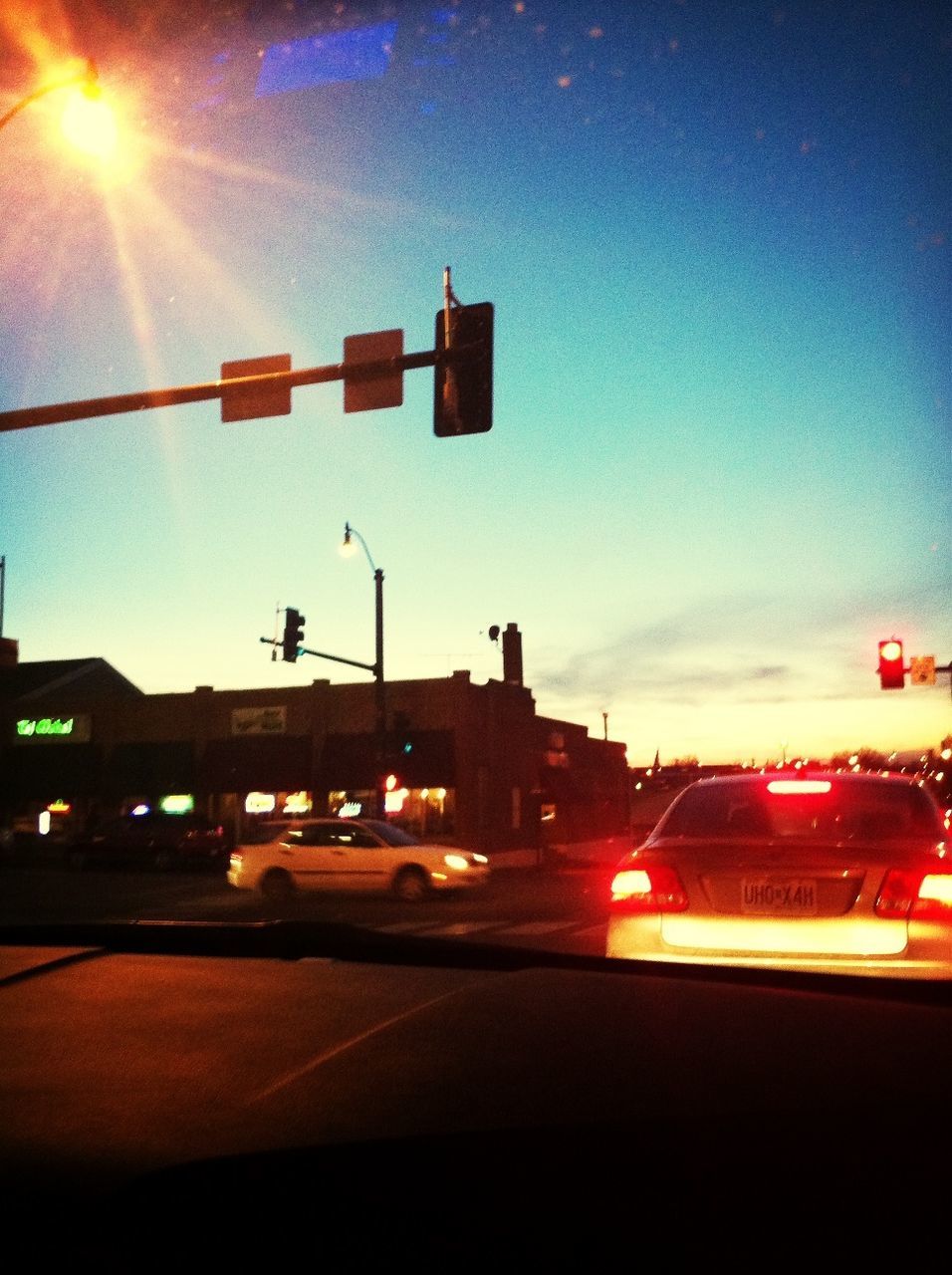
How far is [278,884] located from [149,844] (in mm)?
13373

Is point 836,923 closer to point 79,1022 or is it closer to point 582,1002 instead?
point 582,1002

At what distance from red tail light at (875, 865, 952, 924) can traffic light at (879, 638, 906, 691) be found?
79.5 feet

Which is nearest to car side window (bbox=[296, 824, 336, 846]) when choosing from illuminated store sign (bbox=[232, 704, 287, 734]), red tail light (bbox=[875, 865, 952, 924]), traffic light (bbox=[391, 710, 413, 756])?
traffic light (bbox=[391, 710, 413, 756])

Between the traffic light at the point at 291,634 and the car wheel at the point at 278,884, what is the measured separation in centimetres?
627

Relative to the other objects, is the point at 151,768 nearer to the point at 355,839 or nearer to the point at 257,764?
the point at 257,764

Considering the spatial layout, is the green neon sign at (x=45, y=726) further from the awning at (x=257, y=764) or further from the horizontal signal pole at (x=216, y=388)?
the horizontal signal pole at (x=216, y=388)

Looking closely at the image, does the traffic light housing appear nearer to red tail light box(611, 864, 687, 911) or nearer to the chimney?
the chimney

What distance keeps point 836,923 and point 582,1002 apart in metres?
3.55

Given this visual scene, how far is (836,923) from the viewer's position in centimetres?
554

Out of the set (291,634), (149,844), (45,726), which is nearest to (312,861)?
(291,634)

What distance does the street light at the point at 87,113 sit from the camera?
10.5 meters

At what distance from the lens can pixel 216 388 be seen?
1091cm

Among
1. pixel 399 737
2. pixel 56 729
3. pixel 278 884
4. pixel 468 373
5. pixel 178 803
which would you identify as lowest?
pixel 278 884

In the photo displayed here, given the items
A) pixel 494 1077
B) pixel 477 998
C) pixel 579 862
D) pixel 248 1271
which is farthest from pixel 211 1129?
pixel 579 862
